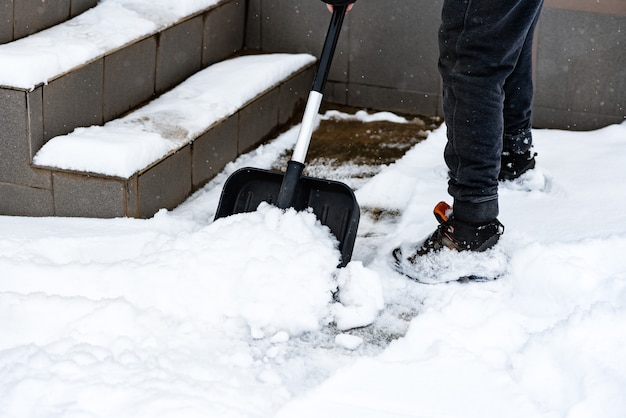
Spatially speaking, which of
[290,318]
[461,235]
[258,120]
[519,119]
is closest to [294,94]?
[258,120]

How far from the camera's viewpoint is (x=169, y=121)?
3574 millimetres

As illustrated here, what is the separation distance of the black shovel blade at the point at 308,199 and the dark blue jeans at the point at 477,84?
1.14 ft

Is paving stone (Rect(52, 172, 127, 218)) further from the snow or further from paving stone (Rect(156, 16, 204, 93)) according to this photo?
paving stone (Rect(156, 16, 204, 93))

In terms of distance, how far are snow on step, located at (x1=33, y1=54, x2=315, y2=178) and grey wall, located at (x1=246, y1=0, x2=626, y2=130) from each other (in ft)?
0.71

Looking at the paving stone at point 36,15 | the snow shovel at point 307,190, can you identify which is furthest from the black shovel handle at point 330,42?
the paving stone at point 36,15

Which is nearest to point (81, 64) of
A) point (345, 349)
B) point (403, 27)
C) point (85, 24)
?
point (85, 24)

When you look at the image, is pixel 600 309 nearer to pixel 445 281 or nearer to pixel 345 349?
pixel 445 281

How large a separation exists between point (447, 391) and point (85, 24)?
85.1 inches

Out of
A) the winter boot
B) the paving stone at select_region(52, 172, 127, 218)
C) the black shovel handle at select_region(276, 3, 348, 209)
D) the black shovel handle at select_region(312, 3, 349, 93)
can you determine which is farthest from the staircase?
the winter boot

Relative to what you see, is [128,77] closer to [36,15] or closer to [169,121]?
[169,121]

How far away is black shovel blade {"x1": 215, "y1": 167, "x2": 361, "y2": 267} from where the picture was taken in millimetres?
2949

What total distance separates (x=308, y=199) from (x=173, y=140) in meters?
0.65

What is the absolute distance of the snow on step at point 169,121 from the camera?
3188 millimetres

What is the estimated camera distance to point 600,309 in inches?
105
